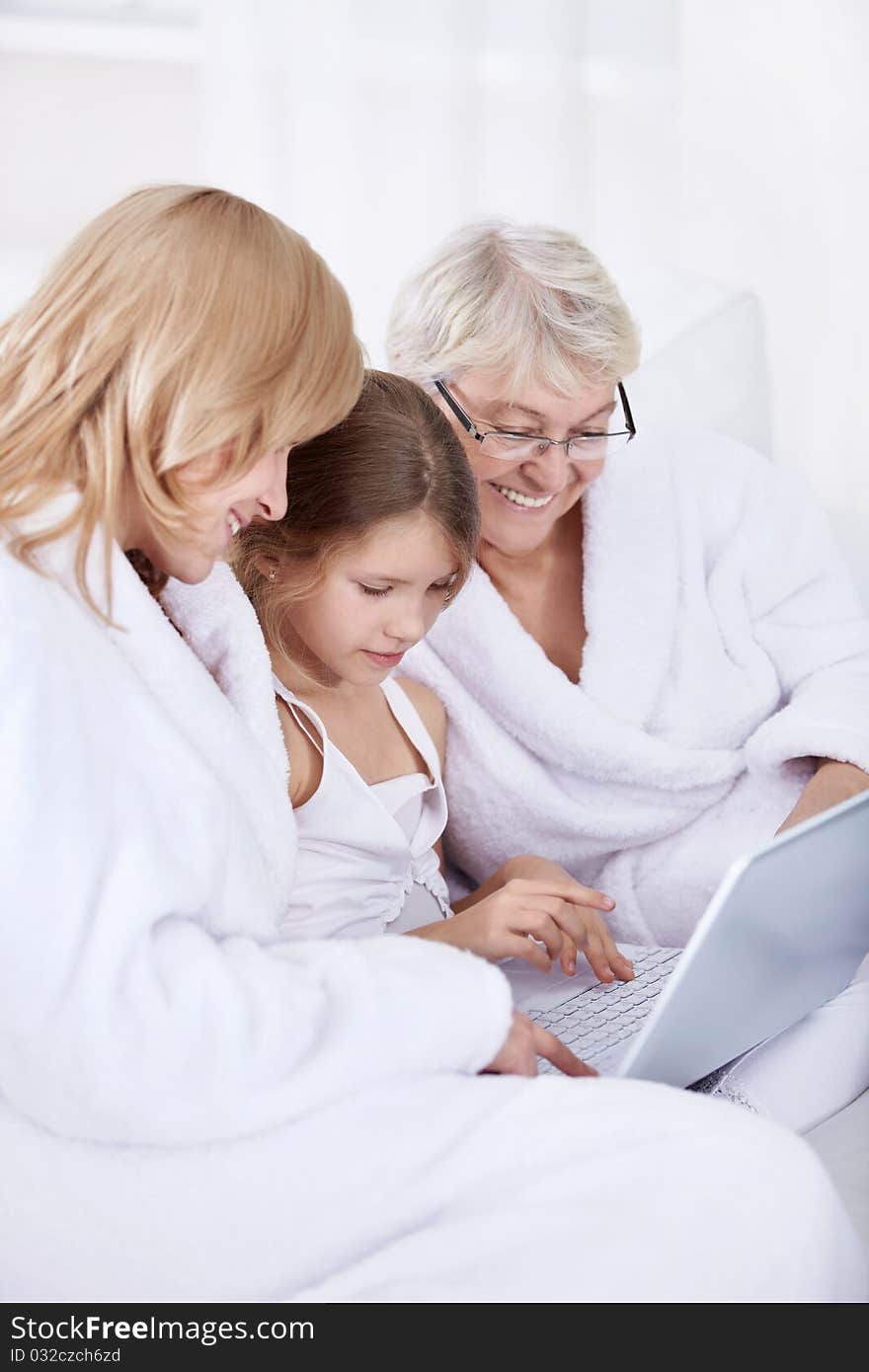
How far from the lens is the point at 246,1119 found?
0.93 metres

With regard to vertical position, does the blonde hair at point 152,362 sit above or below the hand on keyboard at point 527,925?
above

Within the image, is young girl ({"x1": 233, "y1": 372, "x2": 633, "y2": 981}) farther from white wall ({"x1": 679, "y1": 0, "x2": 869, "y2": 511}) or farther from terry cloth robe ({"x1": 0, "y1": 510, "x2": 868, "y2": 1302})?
white wall ({"x1": 679, "y1": 0, "x2": 869, "y2": 511})

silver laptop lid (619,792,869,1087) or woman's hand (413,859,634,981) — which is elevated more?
silver laptop lid (619,792,869,1087)

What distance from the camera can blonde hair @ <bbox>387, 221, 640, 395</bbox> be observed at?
1.53 m

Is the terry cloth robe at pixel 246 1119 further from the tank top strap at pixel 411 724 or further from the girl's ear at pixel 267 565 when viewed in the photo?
the tank top strap at pixel 411 724

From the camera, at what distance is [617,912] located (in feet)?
5.43

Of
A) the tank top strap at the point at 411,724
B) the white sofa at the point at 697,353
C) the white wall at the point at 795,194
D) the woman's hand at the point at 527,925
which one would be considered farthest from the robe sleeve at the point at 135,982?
the white wall at the point at 795,194

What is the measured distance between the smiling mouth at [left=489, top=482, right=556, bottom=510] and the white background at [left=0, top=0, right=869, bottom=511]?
63cm

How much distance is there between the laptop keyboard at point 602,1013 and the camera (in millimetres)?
1260

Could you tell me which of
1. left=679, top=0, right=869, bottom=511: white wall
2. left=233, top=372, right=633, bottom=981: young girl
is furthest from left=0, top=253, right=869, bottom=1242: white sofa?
left=233, top=372, right=633, bottom=981: young girl

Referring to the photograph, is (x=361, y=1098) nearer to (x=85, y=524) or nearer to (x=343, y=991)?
(x=343, y=991)

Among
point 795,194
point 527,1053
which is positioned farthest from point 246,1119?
point 795,194

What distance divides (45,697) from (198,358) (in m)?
0.27

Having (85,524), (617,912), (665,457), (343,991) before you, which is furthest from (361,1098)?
(665,457)
